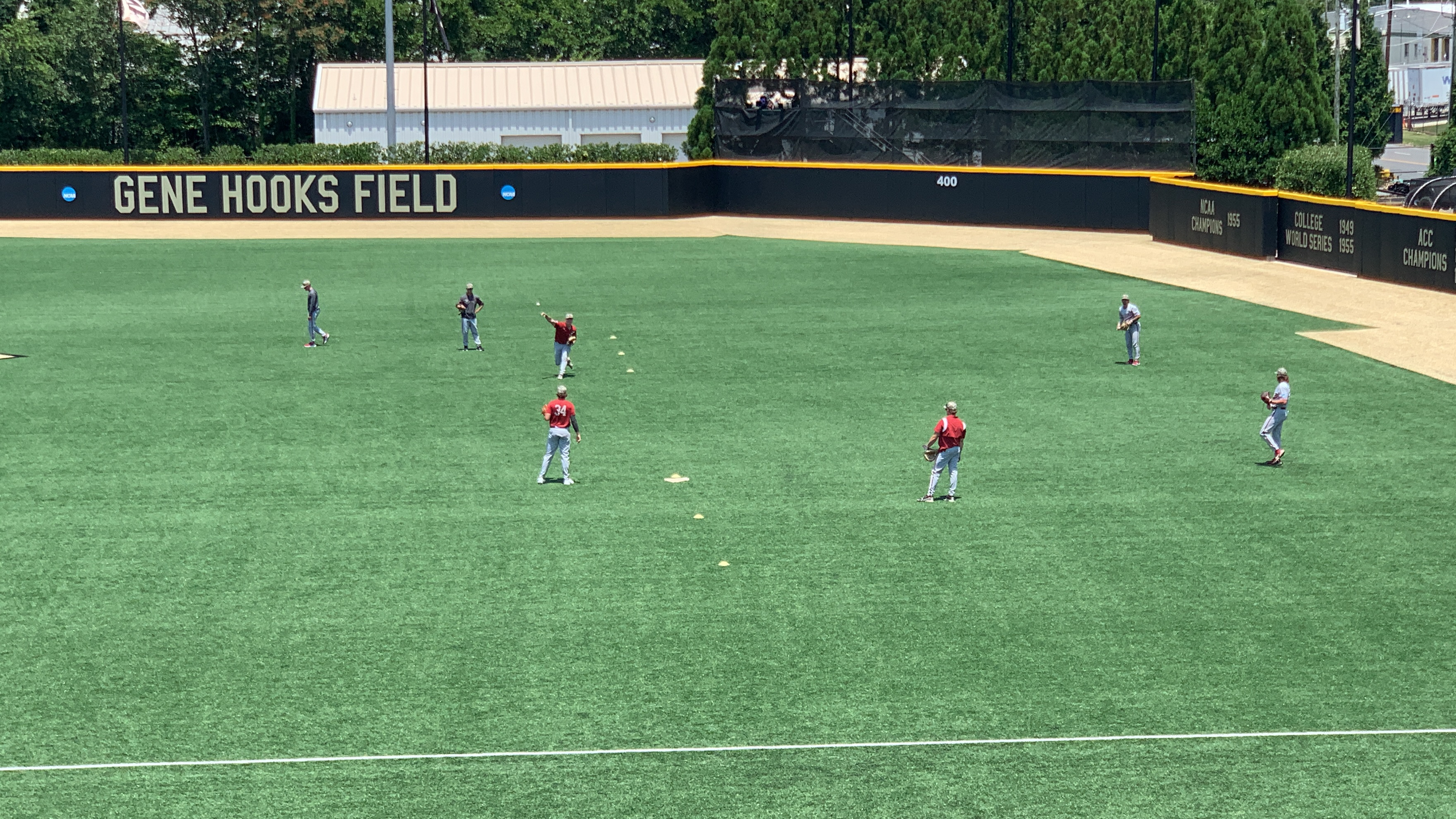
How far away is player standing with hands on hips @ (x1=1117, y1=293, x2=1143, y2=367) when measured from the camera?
31.1 metres

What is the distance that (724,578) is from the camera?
1834 centimetres

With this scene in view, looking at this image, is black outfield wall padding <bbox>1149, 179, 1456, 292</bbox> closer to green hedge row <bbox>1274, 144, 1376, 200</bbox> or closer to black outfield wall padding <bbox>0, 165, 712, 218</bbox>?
green hedge row <bbox>1274, 144, 1376, 200</bbox>

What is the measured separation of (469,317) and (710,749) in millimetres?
21059

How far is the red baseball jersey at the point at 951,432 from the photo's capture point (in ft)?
68.9

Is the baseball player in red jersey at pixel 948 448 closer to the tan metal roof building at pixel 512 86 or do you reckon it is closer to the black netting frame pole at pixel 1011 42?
the black netting frame pole at pixel 1011 42

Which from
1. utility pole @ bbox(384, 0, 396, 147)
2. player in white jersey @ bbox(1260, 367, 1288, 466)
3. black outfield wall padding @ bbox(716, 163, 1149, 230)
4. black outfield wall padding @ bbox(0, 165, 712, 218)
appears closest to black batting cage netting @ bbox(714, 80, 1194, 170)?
black outfield wall padding @ bbox(716, 163, 1149, 230)

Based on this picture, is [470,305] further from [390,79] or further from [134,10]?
[134,10]

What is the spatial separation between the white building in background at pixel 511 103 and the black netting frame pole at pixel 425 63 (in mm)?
563

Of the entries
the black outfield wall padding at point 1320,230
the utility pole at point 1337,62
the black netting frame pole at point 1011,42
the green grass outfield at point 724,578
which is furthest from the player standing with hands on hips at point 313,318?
the utility pole at point 1337,62

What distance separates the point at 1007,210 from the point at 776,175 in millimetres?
9410

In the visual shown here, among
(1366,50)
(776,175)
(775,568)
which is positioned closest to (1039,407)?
(775,568)

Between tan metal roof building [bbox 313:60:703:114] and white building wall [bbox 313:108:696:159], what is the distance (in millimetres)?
298

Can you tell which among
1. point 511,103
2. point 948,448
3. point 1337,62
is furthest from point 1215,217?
point 511,103

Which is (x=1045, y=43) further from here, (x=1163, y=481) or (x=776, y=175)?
(x=1163, y=481)
